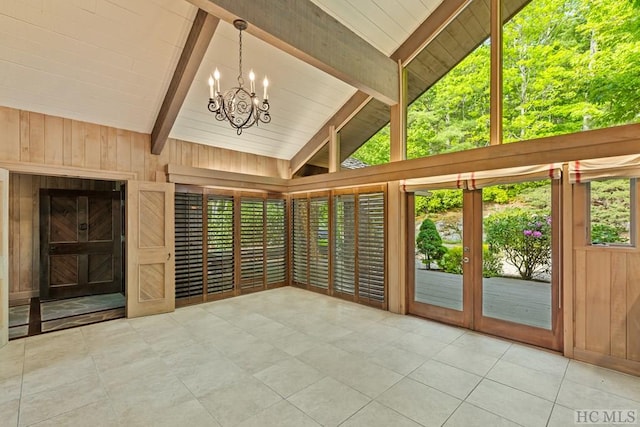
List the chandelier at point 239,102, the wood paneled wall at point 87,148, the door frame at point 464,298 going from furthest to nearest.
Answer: the door frame at point 464,298
the wood paneled wall at point 87,148
the chandelier at point 239,102

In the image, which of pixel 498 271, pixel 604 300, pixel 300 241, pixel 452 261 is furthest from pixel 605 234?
pixel 300 241

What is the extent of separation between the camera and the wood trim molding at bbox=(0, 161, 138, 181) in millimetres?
3974

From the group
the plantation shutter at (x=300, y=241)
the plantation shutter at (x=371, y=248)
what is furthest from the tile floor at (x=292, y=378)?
the plantation shutter at (x=300, y=241)

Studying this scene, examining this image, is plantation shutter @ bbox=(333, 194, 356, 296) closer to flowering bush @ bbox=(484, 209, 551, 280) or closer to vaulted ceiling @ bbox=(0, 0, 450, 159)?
vaulted ceiling @ bbox=(0, 0, 450, 159)

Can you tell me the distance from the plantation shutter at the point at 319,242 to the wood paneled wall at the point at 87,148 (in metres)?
2.02

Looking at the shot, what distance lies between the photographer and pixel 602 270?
3.17 meters

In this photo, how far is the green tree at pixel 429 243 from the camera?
453 cm

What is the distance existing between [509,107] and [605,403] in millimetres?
3372

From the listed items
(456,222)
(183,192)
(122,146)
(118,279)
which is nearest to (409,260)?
(456,222)

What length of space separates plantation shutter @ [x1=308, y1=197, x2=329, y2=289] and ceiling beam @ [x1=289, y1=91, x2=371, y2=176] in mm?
1051

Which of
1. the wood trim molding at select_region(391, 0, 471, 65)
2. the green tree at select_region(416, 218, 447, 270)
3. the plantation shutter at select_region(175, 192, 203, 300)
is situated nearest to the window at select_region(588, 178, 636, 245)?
the green tree at select_region(416, 218, 447, 270)

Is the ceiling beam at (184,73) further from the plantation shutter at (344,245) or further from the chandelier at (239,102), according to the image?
the plantation shutter at (344,245)

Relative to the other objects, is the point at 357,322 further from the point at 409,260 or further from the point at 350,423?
the point at 350,423

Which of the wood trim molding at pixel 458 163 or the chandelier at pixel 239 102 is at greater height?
the chandelier at pixel 239 102
